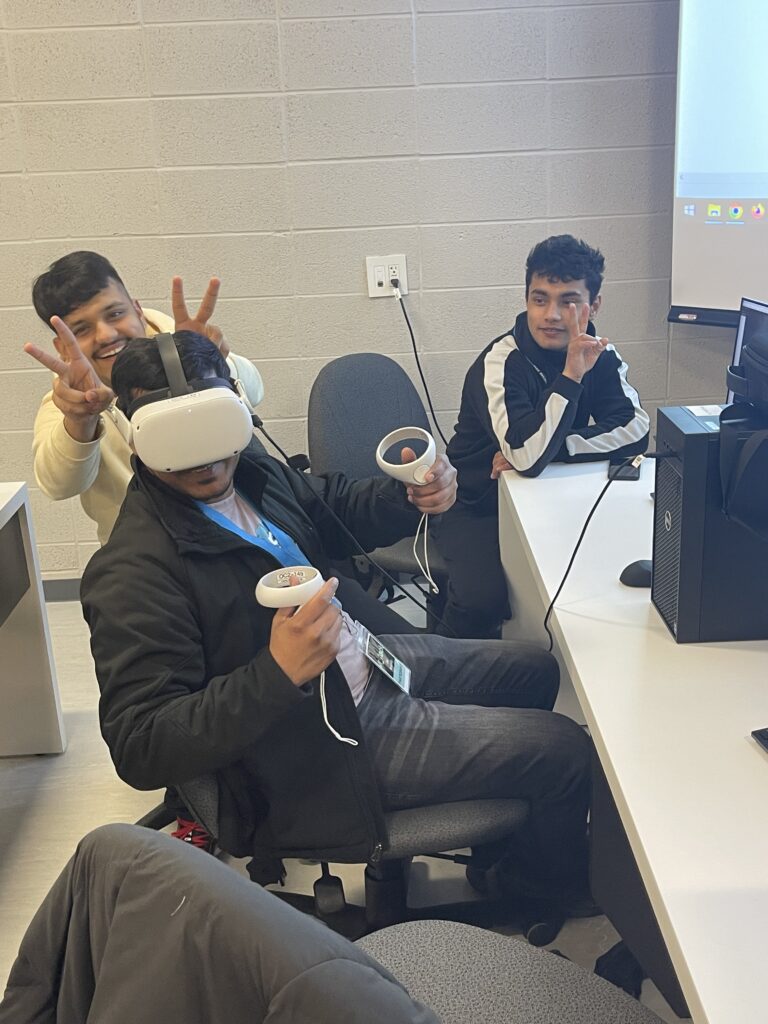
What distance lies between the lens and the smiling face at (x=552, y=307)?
235 cm

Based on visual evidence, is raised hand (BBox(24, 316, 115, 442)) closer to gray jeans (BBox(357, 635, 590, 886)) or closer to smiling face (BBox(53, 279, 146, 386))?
smiling face (BBox(53, 279, 146, 386))

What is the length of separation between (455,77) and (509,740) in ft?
7.07

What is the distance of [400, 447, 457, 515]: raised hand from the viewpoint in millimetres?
1646

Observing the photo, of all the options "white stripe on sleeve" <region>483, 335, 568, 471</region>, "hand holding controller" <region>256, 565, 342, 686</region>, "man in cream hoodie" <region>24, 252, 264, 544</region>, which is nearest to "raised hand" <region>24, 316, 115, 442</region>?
"man in cream hoodie" <region>24, 252, 264, 544</region>

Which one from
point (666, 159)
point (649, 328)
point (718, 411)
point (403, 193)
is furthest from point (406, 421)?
point (718, 411)

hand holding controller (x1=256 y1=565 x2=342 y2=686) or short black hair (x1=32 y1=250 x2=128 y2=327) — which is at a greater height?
short black hair (x1=32 y1=250 x2=128 y2=327)

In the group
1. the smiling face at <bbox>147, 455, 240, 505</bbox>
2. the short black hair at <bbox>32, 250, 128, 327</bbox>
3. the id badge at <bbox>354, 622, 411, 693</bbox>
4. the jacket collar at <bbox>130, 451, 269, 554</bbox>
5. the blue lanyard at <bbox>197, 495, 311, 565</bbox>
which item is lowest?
the id badge at <bbox>354, 622, 411, 693</bbox>

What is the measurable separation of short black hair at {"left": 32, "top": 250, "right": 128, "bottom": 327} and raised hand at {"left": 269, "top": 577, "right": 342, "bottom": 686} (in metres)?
0.88

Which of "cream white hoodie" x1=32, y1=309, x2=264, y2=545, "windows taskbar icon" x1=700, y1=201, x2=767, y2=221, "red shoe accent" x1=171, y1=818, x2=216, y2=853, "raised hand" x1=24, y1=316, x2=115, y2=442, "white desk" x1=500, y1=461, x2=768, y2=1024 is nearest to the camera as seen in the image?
"white desk" x1=500, y1=461, x2=768, y2=1024

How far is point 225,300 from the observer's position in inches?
121

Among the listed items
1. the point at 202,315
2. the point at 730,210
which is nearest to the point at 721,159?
the point at 730,210

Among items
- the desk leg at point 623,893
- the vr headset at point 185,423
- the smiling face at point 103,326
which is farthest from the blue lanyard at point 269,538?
the desk leg at point 623,893

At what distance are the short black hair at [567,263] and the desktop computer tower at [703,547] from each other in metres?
1.04

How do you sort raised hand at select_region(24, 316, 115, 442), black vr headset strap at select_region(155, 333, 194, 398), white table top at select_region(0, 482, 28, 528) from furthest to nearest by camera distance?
1. white table top at select_region(0, 482, 28, 528)
2. raised hand at select_region(24, 316, 115, 442)
3. black vr headset strap at select_region(155, 333, 194, 398)
